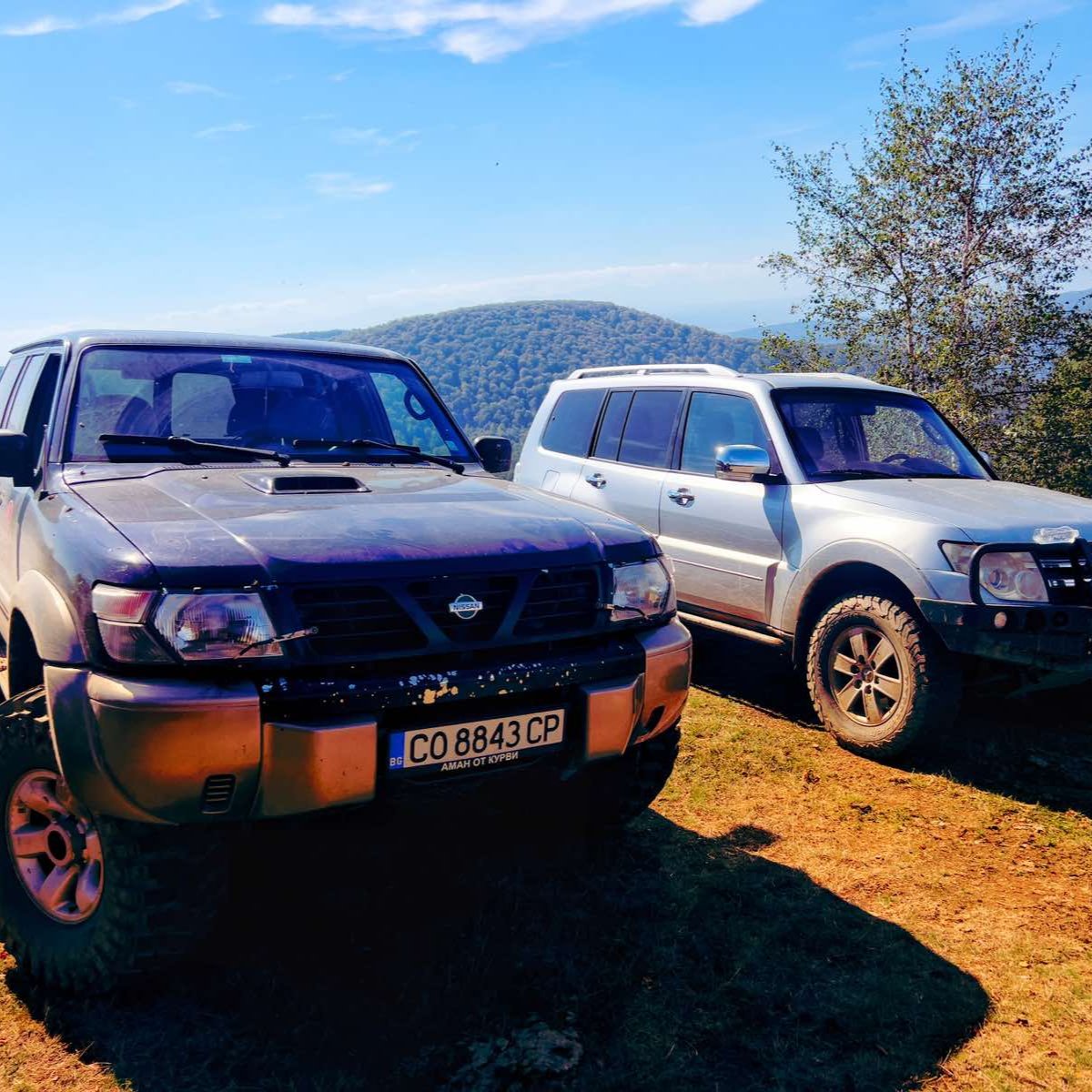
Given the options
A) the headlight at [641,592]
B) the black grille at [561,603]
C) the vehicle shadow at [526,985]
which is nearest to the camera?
the vehicle shadow at [526,985]

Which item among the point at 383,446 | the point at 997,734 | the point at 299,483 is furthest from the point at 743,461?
the point at 299,483

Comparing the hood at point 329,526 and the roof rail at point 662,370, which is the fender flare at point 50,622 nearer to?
the hood at point 329,526

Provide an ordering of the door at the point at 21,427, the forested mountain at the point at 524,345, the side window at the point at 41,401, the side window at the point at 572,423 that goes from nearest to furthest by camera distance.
Answer: 1. the door at the point at 21,427
2. the side window at the point at 41,401
3. the side window at the point at 572,423
4. the forested mountain at the point at 524,345

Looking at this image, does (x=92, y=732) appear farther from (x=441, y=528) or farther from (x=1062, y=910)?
(x=1062, y=910)

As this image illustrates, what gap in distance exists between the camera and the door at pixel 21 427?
342 centimetres

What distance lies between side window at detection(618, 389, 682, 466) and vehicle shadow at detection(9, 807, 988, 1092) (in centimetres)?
320

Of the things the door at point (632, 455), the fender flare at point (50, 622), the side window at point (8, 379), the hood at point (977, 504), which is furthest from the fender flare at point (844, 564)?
the side window at point (8, 379)

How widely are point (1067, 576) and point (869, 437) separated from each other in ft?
5.66

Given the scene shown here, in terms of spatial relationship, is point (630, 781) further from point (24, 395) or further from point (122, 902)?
point (24, 395)

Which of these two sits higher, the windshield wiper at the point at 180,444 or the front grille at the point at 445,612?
the windshield wiper at the point at 180,444

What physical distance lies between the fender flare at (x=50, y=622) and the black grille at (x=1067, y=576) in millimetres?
3911

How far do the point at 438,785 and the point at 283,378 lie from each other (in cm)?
198

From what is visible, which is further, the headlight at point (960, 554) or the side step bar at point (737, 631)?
the side step bar at point (737, 631)

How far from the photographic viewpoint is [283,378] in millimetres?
3930
